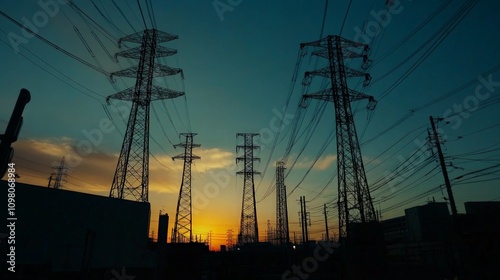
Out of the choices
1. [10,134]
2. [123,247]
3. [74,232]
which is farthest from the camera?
[123,247]

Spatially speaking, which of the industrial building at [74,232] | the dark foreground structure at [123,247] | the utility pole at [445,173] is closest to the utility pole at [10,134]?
the dark foreground structure at [123,247]

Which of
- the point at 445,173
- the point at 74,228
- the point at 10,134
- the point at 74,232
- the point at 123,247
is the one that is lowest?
the point at 123,247

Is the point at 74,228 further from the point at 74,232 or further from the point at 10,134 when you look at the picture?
the point at 10,134

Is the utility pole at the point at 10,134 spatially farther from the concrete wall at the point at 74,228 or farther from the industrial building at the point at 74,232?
the concrete wall at the point at 74,228

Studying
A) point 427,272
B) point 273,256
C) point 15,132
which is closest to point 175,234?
point 273,256

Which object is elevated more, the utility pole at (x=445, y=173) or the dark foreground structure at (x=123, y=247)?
the utility pole at (x=445, y=173)

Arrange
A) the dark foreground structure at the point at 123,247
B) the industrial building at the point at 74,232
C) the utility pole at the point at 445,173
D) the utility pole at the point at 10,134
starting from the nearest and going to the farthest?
the utility pole at the point at 10,134
the industrial building at the point at 74,232
the dark foreground structure at the point at 123,247
the utility pole at the point at 445,173

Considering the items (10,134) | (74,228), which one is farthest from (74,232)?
(10,134)

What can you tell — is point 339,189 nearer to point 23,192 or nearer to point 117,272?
point 117,272

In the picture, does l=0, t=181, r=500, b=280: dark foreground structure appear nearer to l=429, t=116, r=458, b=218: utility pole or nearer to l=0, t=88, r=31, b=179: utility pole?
l=429, t=116, r=458, b=218: utility pole
